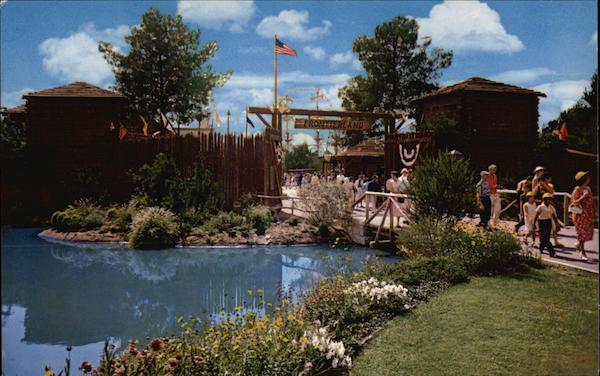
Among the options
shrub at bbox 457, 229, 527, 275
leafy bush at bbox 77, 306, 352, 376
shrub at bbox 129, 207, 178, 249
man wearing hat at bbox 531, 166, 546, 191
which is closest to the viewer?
leafy bush at bbox 77, 306, 352, 376

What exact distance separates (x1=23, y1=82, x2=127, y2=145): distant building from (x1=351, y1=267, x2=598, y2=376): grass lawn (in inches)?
573

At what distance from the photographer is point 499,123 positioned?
17.0 m

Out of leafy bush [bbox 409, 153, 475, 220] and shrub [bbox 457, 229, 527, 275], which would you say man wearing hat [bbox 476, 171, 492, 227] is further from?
shrub [bbox 457, 229, 527, 275]

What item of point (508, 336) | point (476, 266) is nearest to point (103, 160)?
point (476, 266)

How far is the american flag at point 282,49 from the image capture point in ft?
56.1

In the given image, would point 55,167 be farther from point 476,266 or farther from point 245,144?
point 476,266

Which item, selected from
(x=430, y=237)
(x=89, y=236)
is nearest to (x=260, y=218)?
(x=89, y=236)

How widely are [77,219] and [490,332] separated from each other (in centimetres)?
1343

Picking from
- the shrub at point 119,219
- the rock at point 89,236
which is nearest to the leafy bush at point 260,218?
the shrub at point 119,219

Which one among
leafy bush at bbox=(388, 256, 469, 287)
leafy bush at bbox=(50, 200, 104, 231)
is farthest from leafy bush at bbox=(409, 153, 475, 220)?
leafy bush at bbox=(50, 200, 104, 231)

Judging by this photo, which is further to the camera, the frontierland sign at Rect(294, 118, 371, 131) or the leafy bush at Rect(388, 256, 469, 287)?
the frontierland sign at Rect(294, 118, 371, 131)

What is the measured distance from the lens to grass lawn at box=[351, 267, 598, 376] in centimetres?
416

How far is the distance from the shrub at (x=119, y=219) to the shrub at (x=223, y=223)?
2.50 m

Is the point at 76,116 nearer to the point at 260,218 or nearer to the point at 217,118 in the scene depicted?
the point at 217,118
